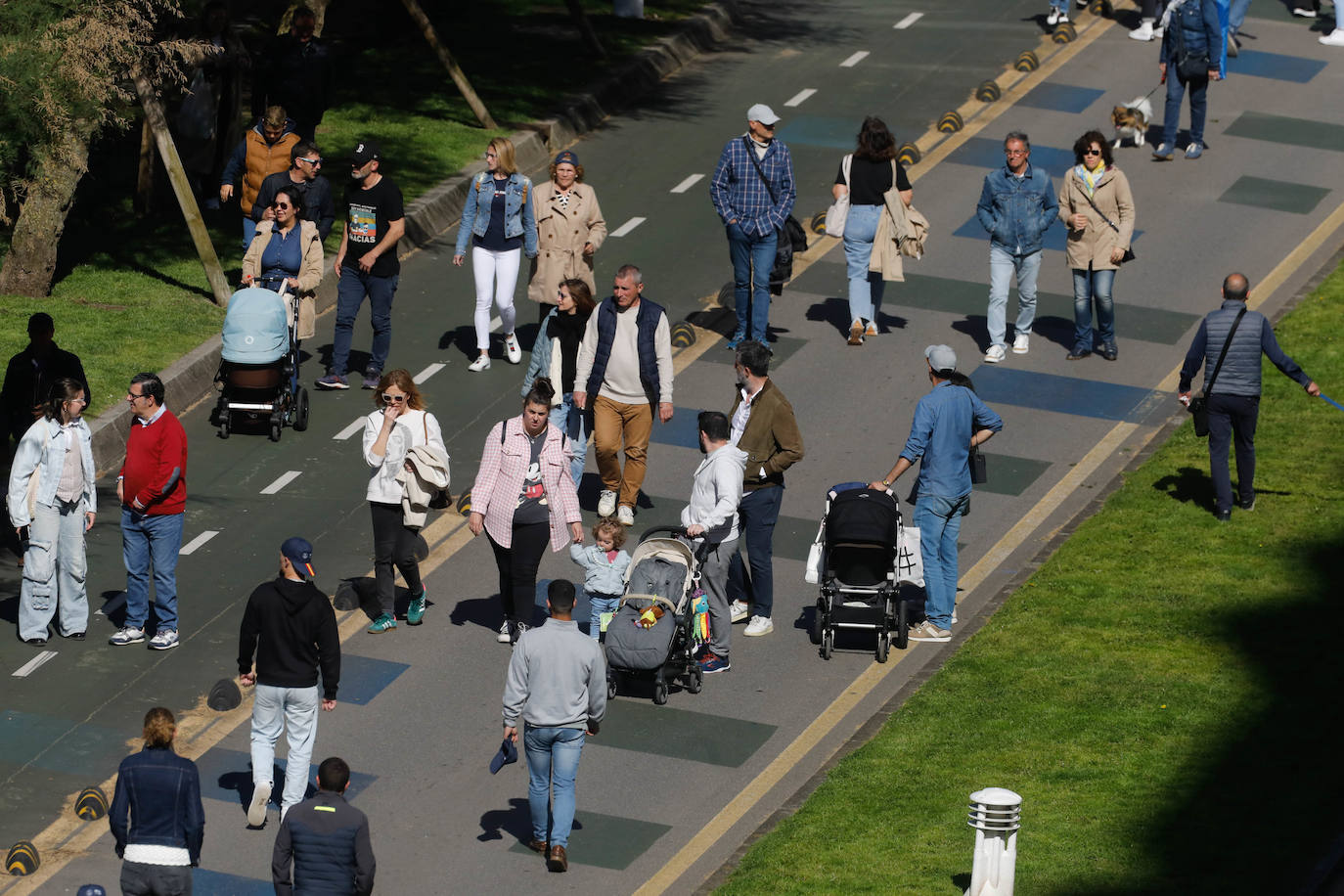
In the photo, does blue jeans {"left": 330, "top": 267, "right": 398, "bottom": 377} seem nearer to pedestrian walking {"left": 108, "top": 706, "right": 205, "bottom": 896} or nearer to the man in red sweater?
the man in red sweater

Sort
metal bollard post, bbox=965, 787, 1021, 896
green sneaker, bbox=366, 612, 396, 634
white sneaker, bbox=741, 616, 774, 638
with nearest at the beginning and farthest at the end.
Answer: metal bollard post, bbox=965, 787, 1021, 896, white sneaker, bbox=741, 616, 774, 638, green sneaker, bbox=366, 612, 396, 634

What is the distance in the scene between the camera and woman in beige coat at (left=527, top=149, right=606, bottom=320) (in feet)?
61.1

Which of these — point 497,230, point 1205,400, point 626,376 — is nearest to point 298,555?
point 626,376

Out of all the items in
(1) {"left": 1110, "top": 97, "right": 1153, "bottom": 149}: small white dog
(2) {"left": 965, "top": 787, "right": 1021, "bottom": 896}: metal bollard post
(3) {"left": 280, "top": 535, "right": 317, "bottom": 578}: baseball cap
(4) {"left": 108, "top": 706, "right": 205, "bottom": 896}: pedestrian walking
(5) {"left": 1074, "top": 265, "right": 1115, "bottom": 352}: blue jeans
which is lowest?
(1) {"left": 1110, "top": 97, "right": 1153, "bottom": 149}: small white dog

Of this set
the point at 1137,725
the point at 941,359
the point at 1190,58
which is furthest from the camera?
the point at 1190,58

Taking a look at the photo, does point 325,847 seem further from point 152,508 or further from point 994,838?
point 152,508

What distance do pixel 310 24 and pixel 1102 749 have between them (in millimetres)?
12205

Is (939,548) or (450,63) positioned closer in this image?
(939,548)

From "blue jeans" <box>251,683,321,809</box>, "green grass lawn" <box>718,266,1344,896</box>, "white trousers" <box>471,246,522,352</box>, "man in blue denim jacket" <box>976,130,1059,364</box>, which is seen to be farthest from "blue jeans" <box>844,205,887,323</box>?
"blue jeans" <box>251,683,321,809</box>

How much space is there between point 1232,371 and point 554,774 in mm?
7022

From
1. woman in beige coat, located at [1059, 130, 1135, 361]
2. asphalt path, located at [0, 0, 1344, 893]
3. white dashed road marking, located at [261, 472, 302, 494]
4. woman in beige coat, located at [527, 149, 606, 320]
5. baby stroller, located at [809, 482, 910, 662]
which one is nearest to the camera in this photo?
asphalt path, located at [0, 0, 1344, 893]

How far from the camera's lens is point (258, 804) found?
527 inches

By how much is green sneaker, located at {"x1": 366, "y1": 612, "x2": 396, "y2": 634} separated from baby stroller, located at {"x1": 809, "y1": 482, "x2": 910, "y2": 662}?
3.13 m

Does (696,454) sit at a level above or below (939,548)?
below
